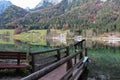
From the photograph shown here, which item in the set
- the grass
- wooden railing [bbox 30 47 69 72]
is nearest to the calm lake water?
the grass

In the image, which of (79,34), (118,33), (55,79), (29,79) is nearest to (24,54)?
(55,79)

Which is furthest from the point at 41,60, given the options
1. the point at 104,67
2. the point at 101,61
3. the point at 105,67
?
the point at 101,61

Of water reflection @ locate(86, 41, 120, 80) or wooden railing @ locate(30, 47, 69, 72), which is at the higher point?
wooden railing @ locate(30, 47, 69, 72)

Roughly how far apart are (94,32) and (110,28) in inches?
489

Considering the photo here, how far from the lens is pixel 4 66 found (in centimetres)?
1580

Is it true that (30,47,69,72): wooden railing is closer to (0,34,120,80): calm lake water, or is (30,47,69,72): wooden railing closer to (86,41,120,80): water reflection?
(86,41,120,80): water reflection

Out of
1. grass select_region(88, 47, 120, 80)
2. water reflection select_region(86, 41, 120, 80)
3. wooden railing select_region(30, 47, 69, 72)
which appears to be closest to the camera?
wooden railing select_region(30, 47, 69, 72)

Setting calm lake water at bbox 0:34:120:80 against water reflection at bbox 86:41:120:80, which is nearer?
water reflection at bbox 86:41:120:80

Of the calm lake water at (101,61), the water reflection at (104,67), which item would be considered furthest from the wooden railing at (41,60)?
the calm lake water at (101,61)

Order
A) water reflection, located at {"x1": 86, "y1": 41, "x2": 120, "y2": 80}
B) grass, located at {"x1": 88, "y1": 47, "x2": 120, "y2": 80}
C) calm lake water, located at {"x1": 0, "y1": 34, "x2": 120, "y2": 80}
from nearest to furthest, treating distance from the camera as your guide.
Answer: water reflection, located at {"x1": 86, "y1": 41, "x2": 120, "y2": 80}, calm lake water, located at {"x1": 0, "y1": 34, "x2": 120, "y2": 80}, grass, located at {"x1": 88, "y1": 47, "x2": 120, "y2": 80}

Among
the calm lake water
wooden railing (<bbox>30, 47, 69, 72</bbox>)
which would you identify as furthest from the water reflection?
wooden railing (<bbox>30, 47, 69, 72</bbox>)

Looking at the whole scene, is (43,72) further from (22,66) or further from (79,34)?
(79,34)

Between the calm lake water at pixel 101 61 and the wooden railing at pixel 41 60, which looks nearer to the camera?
the wooden railing at pixel 41 60

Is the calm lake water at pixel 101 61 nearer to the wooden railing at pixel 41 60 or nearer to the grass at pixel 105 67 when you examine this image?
the grass at pixel 105 67
